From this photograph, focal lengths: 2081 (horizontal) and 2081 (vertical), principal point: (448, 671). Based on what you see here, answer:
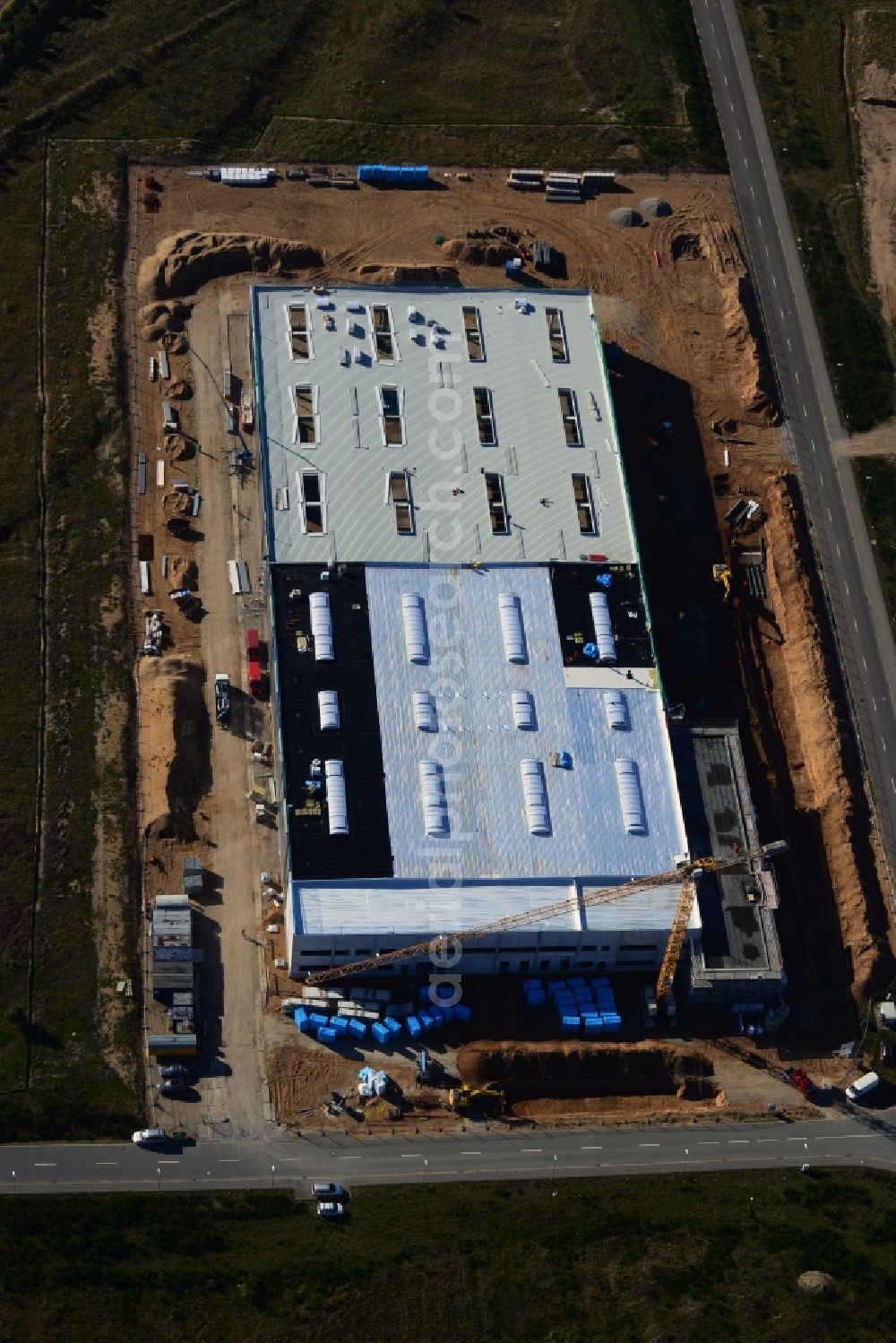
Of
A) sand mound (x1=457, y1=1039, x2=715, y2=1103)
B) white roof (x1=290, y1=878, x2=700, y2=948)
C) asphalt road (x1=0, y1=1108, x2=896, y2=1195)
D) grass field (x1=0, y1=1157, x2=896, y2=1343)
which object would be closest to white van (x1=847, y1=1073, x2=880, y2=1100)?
asphalt road (x1=0, y1=1108, x2=896, y2=1195)

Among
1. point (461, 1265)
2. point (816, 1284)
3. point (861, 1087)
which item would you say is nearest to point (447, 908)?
point (461, 1265)

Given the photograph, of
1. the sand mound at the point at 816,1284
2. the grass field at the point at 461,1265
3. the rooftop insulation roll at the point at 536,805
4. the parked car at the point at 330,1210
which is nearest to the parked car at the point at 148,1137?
the grass field at the point at 461,1265

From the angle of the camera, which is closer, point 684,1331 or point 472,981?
point 684,1331

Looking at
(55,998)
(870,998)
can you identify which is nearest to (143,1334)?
(55,998)

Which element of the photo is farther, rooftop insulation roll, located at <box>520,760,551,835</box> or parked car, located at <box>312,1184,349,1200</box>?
rooftop insulation roll, located at <box>520,760,551,835</box>

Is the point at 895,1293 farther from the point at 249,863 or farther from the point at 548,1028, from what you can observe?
the point at 249,863

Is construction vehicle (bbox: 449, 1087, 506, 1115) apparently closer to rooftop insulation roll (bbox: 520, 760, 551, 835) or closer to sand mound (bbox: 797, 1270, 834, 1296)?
rooftop insulation roll (bbox: 520, 760, 551, 835)
